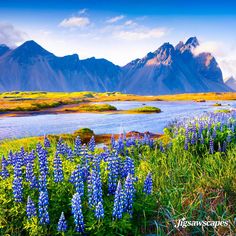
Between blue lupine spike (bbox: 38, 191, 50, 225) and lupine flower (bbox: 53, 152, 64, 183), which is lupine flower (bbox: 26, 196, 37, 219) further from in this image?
lupine flower (bbox: 53, 152, 64, 183)

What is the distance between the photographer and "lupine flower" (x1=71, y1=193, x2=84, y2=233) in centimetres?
493

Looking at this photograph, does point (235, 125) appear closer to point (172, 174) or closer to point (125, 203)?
point (172, 174)

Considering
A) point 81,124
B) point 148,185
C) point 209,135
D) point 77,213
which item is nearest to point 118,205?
point 77,213

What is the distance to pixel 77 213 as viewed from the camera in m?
5.06

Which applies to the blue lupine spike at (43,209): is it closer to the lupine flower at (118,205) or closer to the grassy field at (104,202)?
the grassy field at (104,202)

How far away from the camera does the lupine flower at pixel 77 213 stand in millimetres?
4929

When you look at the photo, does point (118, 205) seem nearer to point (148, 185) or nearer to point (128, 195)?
point (128, 195)

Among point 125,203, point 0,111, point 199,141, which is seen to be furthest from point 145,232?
point 0,111

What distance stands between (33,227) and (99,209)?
1.12 meters

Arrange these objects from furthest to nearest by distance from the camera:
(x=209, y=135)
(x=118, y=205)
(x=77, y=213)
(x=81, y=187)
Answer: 1. (x=209, y=135)
2. (x=81, y=187)
3. (x=118, y=205)
4. (x=77, y=213)

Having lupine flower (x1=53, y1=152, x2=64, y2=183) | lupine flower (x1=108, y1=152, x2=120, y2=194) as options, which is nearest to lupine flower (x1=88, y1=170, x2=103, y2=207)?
lupine flower (x1=108, y1=152, x2=120, y2=194)

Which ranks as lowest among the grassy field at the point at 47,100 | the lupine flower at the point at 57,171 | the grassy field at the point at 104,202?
the grassy field at the point at 47,100

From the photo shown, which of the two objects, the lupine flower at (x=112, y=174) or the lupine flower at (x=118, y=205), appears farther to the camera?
the lupine flower at (x=112, y=174)

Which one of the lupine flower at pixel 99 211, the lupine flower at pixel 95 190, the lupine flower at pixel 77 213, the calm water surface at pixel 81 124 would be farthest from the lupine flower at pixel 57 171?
the calm water surface at pixel 81 124
